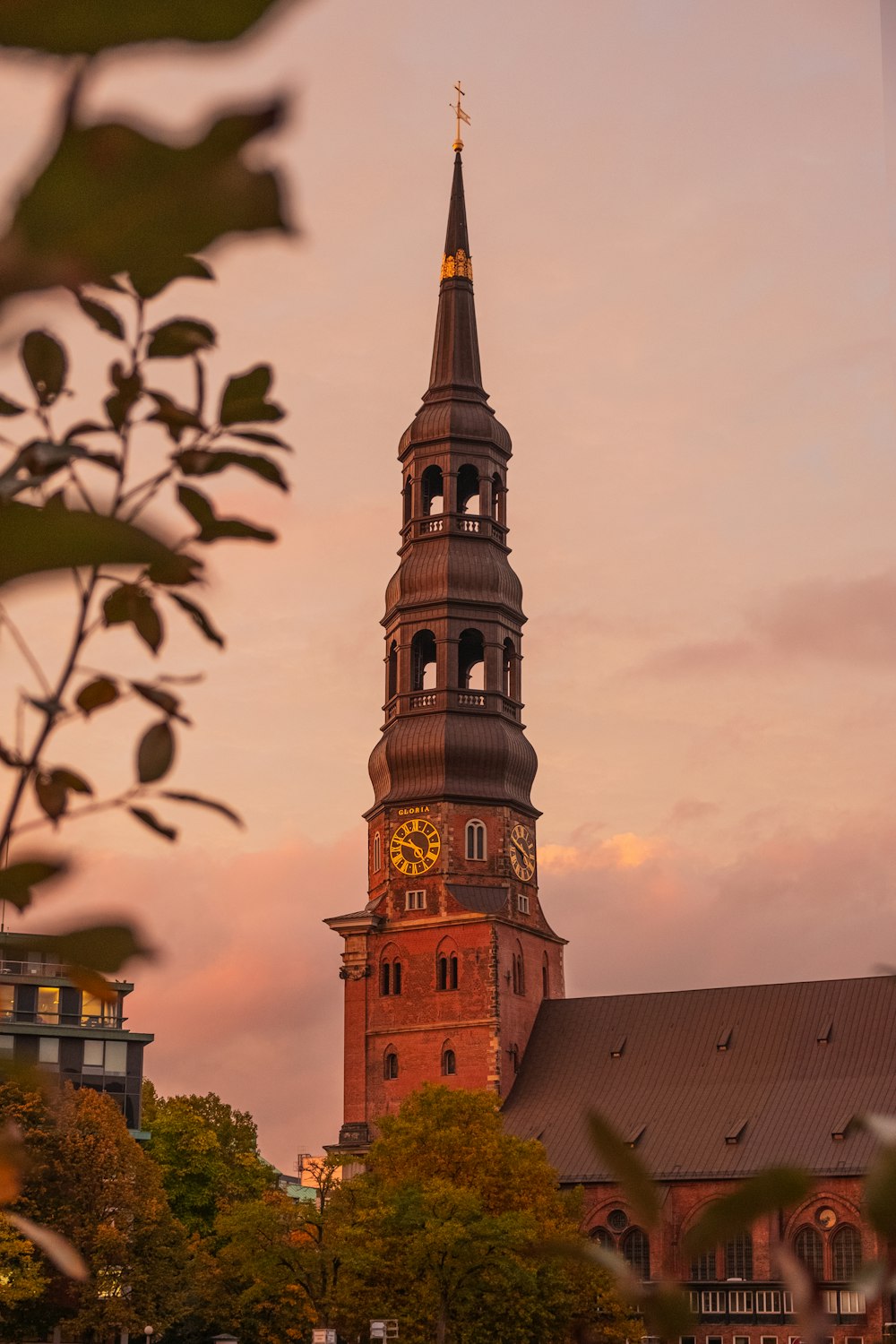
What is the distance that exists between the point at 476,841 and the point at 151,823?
7881cm

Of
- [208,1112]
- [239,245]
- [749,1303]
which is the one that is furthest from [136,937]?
[208,1112]

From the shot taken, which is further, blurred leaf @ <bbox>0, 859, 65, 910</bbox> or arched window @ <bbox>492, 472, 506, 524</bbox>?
arched window @ <bbox>492, 472, 506, 524</bbox>

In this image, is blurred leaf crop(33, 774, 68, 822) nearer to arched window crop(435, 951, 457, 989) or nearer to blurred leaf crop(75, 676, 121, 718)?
blurred leaf crop(75, 676, 121, 718)

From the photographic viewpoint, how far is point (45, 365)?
222 cm

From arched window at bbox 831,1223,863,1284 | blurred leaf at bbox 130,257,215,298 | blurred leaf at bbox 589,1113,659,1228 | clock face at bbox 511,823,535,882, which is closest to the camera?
blurred leaf at bbox 130,257,215,298

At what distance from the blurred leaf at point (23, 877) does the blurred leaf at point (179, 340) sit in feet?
2.37

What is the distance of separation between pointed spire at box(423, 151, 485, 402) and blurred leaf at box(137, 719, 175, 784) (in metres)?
85.6

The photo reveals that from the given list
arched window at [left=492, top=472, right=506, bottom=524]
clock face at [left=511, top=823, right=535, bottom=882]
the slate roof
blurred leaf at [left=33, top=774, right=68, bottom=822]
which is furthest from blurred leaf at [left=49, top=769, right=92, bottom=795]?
arched window at [left=492, top=472, right=506, bottom=524]

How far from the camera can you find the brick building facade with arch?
2916 inches

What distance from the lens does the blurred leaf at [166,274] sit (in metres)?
1.43

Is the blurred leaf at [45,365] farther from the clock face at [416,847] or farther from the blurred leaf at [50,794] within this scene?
the clock face at [416,847]

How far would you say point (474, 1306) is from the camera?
57531 millimetres

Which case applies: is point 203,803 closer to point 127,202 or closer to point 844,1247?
point 127,202

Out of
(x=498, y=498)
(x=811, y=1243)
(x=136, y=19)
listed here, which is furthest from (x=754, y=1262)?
(x=136, y=19)
